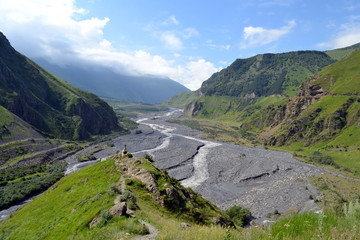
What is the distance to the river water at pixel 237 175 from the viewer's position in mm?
64000

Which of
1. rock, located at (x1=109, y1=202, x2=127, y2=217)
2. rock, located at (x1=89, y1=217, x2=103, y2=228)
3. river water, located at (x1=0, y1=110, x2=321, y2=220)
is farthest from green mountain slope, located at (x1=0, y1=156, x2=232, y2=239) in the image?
river water, located at (x1=0, y1=110, x2=321, y2=220)

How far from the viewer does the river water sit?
210ft

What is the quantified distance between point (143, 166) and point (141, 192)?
762 cm

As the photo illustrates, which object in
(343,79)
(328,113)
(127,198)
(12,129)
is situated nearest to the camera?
(127,198)

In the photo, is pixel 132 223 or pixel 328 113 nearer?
pixel 132 223

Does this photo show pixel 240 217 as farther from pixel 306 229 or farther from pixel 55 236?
pixel 306 229

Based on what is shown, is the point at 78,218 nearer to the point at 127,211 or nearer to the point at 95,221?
the point at 95,221

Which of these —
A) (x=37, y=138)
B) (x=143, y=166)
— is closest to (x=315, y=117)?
(x=143, y=166)

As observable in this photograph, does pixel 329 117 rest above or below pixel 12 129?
above

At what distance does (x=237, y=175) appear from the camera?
88.6 metres

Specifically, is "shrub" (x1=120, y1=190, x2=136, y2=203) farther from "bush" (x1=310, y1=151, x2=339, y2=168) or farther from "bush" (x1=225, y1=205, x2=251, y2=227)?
"bush" (x1=310, y1=151, x2=339, y2=168)

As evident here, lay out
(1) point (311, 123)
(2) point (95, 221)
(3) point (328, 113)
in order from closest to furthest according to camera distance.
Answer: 1. (2) point (95, 221)
2. (3) point (328, 113)
3. (1) point (311, 123)

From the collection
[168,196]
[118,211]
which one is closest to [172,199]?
[168,196]

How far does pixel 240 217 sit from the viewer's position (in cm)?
5022
